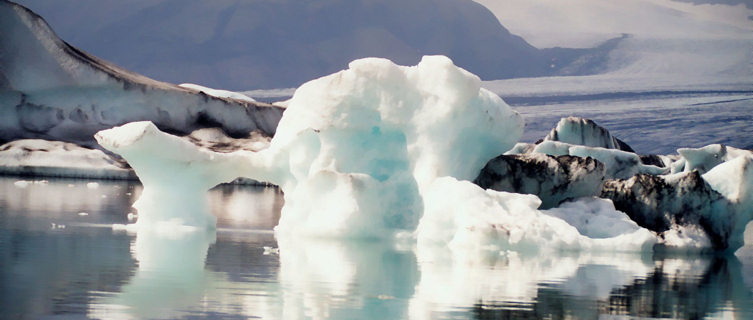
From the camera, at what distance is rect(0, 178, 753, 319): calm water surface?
16.6 feet

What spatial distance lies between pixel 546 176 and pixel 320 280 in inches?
237

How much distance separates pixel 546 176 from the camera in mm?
11945

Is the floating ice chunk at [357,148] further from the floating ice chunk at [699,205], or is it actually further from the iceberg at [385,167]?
the floating ice chunk at [699,205]

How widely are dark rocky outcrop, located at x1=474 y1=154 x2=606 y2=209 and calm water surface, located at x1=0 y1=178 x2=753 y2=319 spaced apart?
1.64 metres

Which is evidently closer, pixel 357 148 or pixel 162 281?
pixel 162 281

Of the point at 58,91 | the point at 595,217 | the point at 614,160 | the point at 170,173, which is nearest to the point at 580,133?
the point at 614,160

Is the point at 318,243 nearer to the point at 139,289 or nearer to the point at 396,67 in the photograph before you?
the point at 396,67

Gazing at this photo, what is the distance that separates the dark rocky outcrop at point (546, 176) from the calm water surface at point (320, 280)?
5.37 ft

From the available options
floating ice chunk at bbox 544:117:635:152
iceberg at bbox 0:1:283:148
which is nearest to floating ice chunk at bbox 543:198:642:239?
floating ice chunk at bbox 544:117:635:152

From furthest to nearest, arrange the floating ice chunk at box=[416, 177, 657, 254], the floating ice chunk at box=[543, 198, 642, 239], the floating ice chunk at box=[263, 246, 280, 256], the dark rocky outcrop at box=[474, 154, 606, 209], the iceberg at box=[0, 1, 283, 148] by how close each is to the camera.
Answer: the iceberg at box=[0, 1, 283, 148] < the dark rocky outcrop at box=[474, 154, 606, 209] < the floating ice chunk at box=[543, 198, 642, 239] < the floating ice chunk at box=[416, 177, 657, 254] < the floating ice chunk at box=[263, 246, 280, 256]

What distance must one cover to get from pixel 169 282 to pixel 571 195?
6862 millimetres

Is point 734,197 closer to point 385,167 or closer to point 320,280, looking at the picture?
point 385,167

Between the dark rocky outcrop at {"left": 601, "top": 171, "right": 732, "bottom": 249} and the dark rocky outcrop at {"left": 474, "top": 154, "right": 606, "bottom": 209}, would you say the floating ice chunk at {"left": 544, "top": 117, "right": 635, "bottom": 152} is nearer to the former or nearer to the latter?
the dark rocky outcrop at {"left": 474, "top": 154, "right": 606, "bottom": 209}

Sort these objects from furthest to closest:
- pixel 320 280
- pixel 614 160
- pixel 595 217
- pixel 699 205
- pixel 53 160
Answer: pixel 53 160
pixel 614 160
pixel 699 205
pixel 595 217
pixel 320 280
